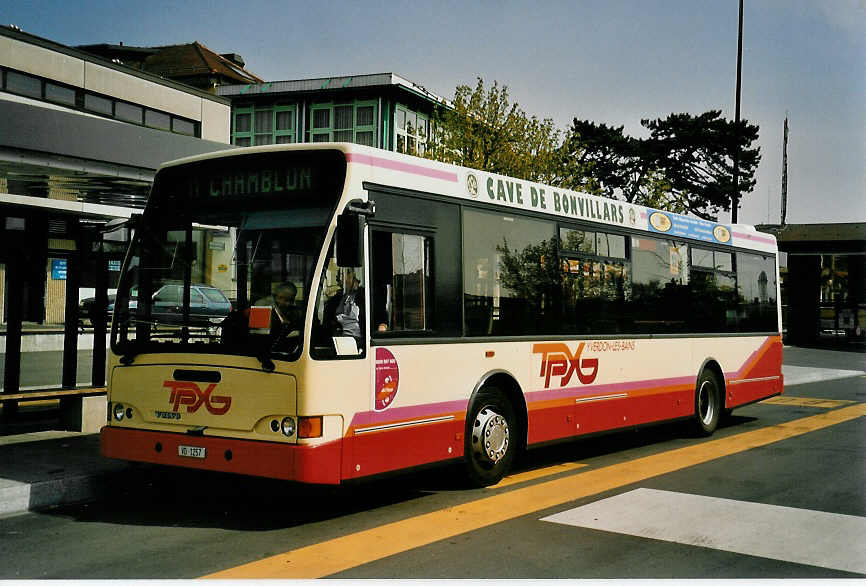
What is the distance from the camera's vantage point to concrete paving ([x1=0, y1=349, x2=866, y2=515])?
7262mm

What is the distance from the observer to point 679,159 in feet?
164

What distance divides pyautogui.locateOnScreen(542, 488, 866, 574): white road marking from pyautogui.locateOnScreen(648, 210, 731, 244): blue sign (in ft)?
15.5

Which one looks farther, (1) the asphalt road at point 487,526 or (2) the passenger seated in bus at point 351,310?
(2) the passenger seated in bus at point 351,310

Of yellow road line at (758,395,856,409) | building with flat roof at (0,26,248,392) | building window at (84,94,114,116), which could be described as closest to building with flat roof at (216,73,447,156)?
building window at (84,94,114,116)

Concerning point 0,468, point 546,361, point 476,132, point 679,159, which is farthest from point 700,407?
point 679,159

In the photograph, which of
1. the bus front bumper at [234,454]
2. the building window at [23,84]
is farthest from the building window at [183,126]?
the bus front bumper at [234,454]

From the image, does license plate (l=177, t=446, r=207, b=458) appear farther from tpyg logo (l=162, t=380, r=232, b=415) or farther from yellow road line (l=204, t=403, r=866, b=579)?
yellow road line (l=204, t=403, r=866, b=579)

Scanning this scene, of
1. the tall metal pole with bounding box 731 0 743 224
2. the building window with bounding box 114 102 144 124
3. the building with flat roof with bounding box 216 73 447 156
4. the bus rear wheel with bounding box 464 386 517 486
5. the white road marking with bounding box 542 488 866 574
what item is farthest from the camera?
the building with flat roof with bounding box 216 73 447 156

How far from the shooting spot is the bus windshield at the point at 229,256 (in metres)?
6.77

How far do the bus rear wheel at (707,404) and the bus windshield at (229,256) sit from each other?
7.38 m

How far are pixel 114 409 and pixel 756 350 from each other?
10176 millimetres

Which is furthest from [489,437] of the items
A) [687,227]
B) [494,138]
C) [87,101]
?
[87,101]

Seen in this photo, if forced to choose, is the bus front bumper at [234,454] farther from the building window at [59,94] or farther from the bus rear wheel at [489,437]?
the building window at [59,94]

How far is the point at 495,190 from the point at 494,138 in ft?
62.1
